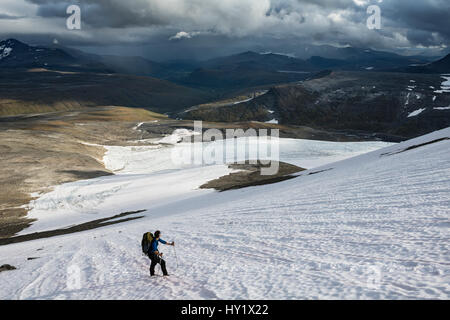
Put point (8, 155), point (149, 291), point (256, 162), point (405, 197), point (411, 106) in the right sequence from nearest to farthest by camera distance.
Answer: point (149, 291)
point (405, 197)
point (8, 155)
point (256, 162)
point (411, 106)

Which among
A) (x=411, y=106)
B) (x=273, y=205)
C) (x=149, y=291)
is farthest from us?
(x=411, y=106)

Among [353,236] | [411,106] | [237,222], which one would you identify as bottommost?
[237,222]

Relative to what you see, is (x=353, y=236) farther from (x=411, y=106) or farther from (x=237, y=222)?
(x=411, y=106)

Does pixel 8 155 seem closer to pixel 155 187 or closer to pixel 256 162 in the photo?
pixel 155 187

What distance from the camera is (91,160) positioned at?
7038cm

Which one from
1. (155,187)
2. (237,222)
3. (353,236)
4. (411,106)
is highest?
(411,106)

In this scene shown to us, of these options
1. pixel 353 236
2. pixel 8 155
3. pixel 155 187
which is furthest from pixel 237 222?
pixel 8 155

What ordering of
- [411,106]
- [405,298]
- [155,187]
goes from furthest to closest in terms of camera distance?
[411,106] < [155,187] < [405,298]

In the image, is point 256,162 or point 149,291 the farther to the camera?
point 256,162

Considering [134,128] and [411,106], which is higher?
[411,106]

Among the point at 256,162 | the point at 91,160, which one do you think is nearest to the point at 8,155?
the point at 91,160

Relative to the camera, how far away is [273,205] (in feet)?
70.6

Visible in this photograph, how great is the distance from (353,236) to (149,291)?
23.9 ft

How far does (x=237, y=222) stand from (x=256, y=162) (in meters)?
51.1
